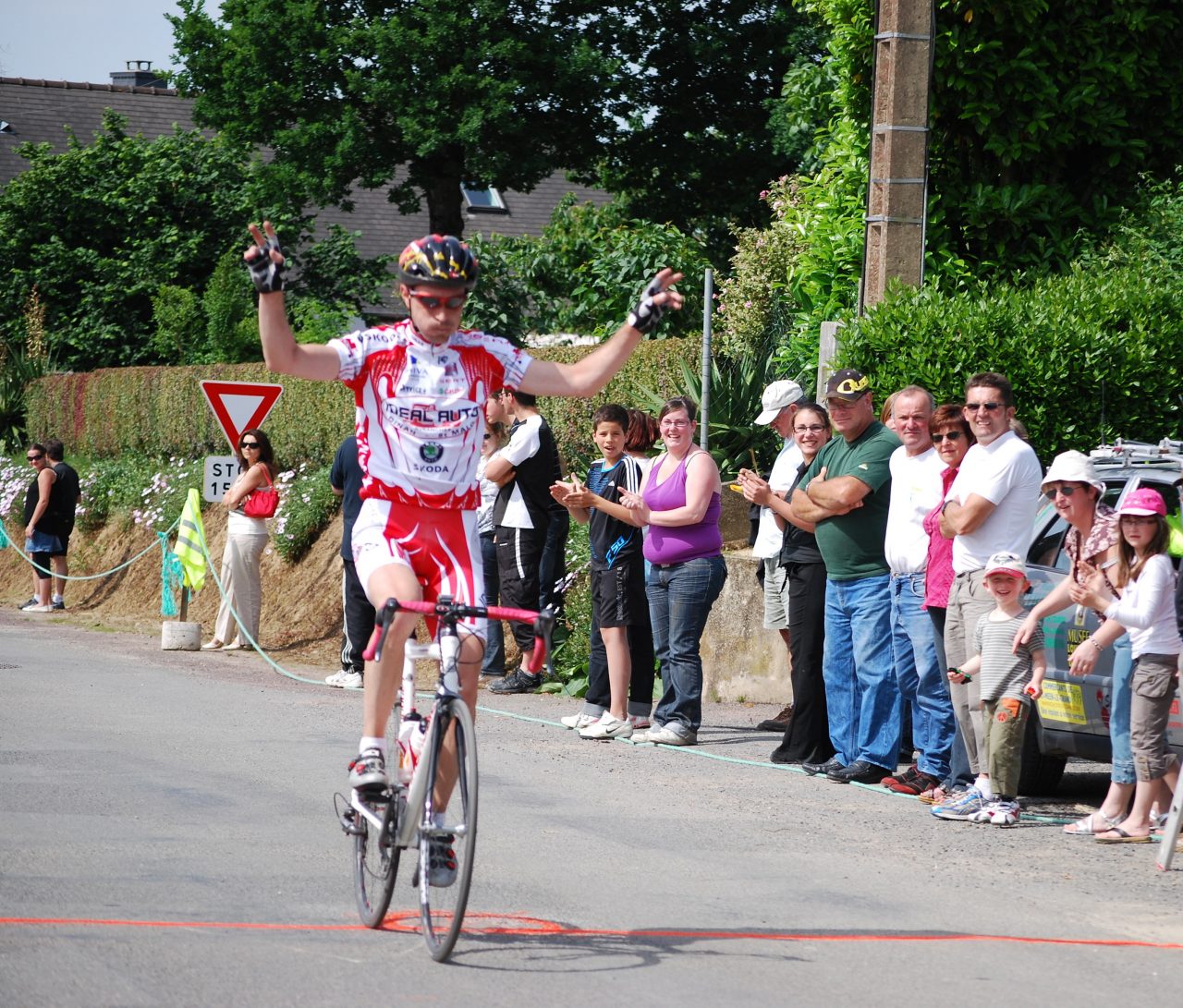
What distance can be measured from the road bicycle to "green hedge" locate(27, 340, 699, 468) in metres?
10.3

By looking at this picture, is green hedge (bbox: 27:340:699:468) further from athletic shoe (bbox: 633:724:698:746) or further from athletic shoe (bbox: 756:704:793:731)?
athletic shoe (bbox: 633:724:698:746)

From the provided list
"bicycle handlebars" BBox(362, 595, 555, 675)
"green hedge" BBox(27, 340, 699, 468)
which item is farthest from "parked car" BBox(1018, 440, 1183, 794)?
"green hedge" BBox(27, 340, 699, 468)

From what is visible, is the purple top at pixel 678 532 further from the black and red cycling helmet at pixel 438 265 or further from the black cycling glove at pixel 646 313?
the black and red cycling helmet at pixel 438 265

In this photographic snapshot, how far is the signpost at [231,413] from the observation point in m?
16.7

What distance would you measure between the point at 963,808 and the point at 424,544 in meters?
3.70

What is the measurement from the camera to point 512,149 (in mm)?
34156

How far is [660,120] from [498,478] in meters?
24.4

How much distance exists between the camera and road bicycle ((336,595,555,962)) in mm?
5477

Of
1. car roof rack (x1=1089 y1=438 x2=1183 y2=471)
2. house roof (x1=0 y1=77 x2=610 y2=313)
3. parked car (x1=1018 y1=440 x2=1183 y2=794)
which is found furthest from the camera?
house roof (x1=0 y1=77 x2=610 y2=313)

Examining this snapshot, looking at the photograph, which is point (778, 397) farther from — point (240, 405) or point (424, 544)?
point (240, 405)

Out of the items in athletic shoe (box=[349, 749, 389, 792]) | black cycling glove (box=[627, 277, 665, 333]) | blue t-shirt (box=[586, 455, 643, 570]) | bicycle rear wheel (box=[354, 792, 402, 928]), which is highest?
black cycling glove (box=[627, 277, 665, 333])

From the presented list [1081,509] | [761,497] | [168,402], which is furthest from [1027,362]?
[168,402]

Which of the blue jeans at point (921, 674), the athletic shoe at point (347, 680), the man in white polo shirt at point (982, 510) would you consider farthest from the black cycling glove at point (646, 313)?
the athletic shoe at point (347, 680)

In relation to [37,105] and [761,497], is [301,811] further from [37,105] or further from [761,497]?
[37,105]
